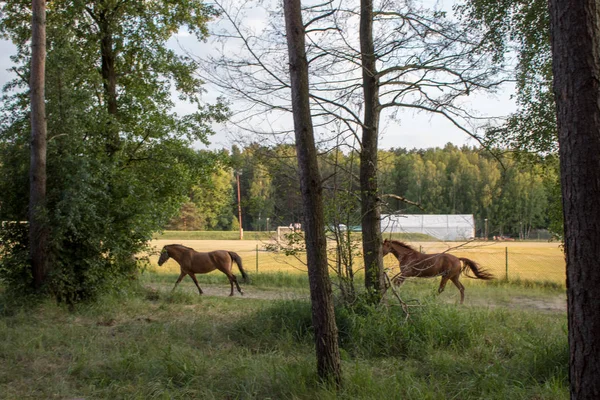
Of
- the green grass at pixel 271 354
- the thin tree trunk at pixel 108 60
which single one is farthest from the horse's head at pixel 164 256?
the green grass at pixel 271 354

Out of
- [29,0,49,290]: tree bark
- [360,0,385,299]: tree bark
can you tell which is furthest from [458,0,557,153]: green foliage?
[29,0,49,290]: tree bark

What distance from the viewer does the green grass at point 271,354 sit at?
527cm

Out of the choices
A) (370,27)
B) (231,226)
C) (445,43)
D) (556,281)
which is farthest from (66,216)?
(231,226)

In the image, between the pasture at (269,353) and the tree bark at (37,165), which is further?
the tree bark at (37,165)

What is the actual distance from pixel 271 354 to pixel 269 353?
0.16 metres

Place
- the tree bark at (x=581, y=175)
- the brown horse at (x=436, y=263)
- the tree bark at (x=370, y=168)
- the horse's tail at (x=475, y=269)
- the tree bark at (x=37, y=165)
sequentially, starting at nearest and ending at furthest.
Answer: the tree bark at (x=581, y=175) < the tree bark at (x=370, y=168) < the tree bark at (x=37, y=165) < the brown horse at (x=436, y=263) < the horse's tail at (x=475, y=269)

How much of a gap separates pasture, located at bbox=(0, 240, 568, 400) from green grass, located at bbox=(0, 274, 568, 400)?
2 cm

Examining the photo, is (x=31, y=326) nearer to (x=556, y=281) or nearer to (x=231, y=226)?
(x=556, y=281)

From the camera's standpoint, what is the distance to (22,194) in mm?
11172

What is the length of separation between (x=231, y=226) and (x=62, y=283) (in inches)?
2013

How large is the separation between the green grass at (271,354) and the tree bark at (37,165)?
100 cm

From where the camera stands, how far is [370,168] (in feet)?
28.4

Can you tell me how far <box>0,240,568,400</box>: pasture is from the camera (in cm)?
527

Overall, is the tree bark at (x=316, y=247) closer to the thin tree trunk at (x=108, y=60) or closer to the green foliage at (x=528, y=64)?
the green foliage at (x=528, y=64)
